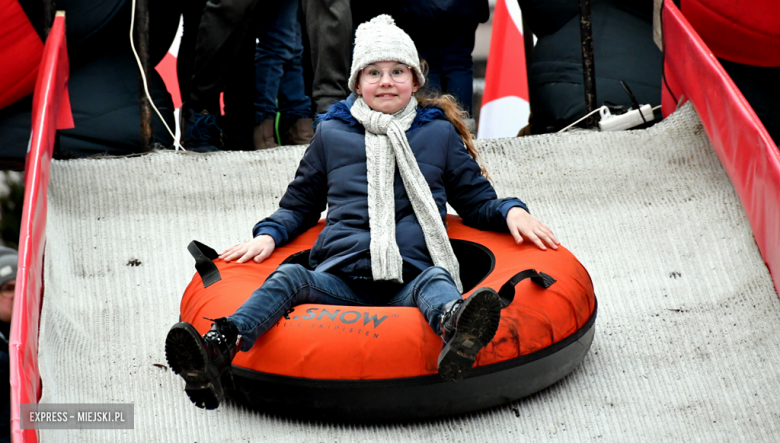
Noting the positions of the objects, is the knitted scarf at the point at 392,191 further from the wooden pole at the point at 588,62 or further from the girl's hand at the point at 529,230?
the wooden pole at the point at 588,62

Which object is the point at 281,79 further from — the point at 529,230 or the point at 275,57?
the point at 529,230

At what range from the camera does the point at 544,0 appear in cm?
336

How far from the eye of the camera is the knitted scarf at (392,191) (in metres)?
1.86

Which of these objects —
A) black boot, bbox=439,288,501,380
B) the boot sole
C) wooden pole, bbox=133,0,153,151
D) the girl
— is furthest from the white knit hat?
wooden pole, bbox=133,0,153,151

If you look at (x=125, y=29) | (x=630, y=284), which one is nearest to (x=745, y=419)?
(x=630, y=284)

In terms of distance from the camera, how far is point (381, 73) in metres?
2.01

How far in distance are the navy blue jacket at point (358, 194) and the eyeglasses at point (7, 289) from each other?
66 centimetres

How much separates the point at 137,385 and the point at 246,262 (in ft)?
1.31

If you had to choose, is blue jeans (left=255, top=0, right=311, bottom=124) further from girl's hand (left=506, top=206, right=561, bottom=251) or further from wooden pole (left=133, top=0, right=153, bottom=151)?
girl's hand (left=506, top=206, right=561, bottom=251)

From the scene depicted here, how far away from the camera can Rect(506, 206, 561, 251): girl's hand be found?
1938 mm

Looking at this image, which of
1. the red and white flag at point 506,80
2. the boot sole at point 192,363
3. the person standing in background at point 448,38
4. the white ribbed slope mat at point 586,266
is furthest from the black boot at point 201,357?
the red and white flag at point 506,80

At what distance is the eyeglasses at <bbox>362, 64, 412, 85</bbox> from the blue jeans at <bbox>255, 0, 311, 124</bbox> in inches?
38.4

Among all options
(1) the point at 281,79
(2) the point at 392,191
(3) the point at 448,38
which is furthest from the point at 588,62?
(2) the point at 392,191

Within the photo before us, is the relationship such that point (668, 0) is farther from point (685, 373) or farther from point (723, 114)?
point (685, 373)
